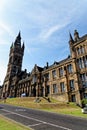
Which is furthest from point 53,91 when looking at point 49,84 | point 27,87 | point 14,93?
point 14,93

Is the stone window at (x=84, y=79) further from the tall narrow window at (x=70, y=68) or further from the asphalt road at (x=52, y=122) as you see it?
the asphalt road at (x=52, y=122)

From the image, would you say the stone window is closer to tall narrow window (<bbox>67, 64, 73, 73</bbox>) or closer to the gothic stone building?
the gothic stone building

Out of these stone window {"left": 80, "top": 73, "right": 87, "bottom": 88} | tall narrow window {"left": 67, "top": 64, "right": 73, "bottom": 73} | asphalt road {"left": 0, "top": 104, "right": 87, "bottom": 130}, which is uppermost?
tall narrow window {"left": 67, "top": 64, "right": 73, "bottom": 73}

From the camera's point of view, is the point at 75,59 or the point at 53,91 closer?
the point at 75,59

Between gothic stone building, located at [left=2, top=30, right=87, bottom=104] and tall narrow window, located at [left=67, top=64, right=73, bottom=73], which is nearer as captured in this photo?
gothic stone building, located at [left=2, top=30, right=87, bottom=104]

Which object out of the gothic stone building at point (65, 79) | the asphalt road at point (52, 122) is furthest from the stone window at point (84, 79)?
the asphalt road at point (52, 122)

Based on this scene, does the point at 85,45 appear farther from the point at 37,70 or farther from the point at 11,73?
the point at 11,73

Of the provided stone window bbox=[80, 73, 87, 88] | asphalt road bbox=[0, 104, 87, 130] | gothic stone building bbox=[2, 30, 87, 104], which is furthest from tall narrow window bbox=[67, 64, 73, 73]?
asphalt road bbox=[0, 104, 87, 130]

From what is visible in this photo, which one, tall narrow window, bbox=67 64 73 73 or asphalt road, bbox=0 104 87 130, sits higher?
tall narrow window, bbox=67 64 73 73

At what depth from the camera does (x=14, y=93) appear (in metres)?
73.2

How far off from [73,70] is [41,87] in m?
18.0

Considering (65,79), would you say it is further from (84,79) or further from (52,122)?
(52,122)

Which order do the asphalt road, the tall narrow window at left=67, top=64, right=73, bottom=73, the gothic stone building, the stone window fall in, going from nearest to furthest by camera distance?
the asphalt road
the stone window
the gothic stone building
the tall narrow window at left=67, top=64, right=73, bottom=73

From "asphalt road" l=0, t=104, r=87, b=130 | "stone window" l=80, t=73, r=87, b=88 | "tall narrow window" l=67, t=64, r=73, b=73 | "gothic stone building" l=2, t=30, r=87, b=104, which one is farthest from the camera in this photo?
"tall narrow window" l=67, t=64, r=73, b=73
